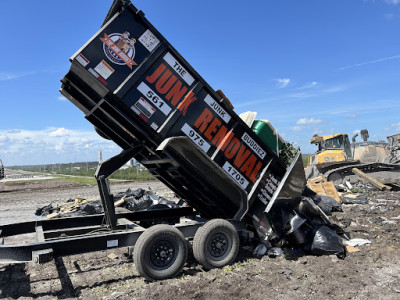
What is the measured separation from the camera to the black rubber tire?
16.5 ft

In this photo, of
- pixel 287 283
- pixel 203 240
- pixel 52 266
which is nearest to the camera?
pixel 287 283

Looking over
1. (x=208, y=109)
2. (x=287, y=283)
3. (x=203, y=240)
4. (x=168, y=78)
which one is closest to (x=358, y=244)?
(x=287, y=283)

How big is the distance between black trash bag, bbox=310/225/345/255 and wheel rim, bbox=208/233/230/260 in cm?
165

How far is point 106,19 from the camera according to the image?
15.2 ft

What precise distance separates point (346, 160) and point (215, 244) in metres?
12.9

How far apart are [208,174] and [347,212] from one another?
6.68m

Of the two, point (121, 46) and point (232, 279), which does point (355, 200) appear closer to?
point (232, 279)

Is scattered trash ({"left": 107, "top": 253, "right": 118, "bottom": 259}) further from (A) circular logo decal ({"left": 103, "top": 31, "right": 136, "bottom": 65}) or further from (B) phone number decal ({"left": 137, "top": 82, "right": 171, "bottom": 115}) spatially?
(A) circular logo decal ({"left": 103, "top": 31, "right": 136, "bottom": 65})

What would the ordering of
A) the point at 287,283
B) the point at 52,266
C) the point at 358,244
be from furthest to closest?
the point at 358,244
the point at 52,266
the point at 287,283

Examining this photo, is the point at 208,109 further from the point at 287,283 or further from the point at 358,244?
the point at 358,244

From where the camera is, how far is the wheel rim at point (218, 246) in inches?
205

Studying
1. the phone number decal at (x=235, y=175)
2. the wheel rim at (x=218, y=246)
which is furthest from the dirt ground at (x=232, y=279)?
the phone number decal at (x=235, y=175)

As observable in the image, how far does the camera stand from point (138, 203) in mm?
9680

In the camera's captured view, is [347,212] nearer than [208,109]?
No
